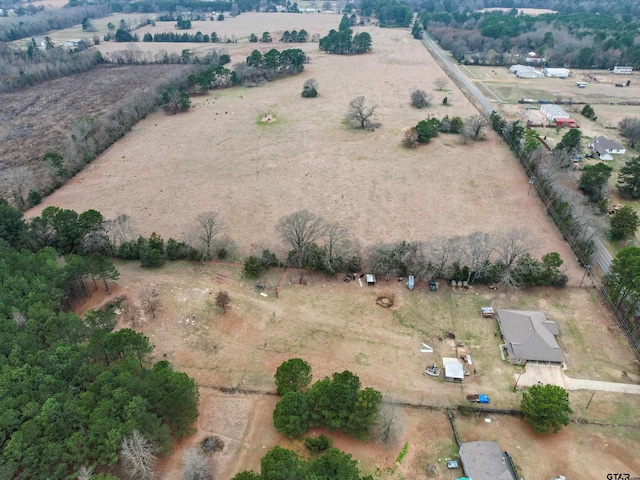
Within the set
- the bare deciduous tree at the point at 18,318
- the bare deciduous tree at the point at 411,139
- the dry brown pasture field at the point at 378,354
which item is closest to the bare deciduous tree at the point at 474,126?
the bare deciduous tree at the point at 411,139

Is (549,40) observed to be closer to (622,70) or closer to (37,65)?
(622,70)

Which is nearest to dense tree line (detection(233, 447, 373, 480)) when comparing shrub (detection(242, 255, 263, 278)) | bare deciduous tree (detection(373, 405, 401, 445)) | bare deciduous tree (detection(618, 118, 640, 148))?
bare deciduous tree (detection(373, 405, 401, 445))

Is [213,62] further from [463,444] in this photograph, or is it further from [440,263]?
[463,444]

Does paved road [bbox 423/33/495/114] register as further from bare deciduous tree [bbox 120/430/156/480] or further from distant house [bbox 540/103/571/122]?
bare deciduous tree [bbox 120/430/156/480]

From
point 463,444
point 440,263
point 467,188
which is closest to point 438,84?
point 467,188

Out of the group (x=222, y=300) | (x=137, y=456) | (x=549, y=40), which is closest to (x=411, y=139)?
(x=222, y=300)
